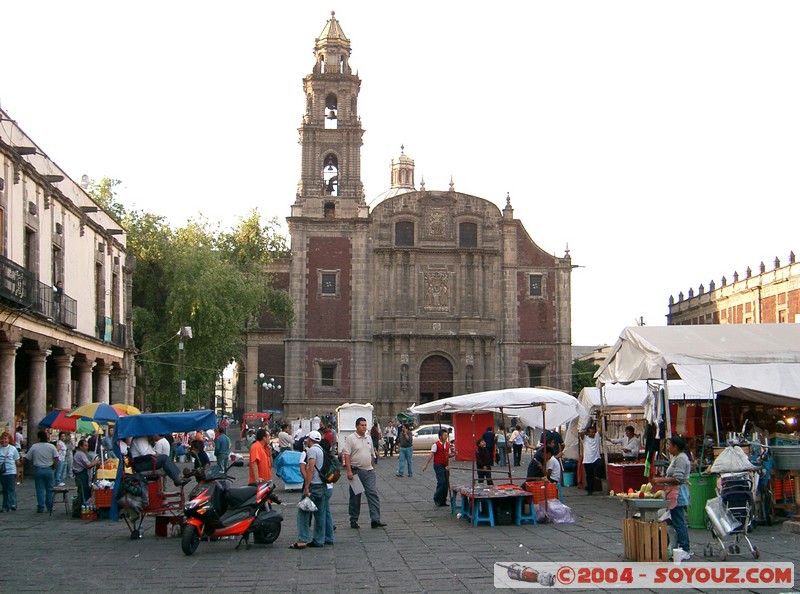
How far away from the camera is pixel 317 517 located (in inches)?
499

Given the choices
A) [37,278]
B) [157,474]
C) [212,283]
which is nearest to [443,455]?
[157,474]

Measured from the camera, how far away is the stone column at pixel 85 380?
31.0m

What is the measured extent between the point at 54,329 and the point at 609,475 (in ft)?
48.6

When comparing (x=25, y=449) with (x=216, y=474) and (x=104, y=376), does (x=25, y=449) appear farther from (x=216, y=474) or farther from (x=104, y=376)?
(x=216, y=474)

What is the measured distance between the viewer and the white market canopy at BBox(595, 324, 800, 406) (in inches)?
581

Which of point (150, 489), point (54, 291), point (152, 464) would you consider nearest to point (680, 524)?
point (150, 489)

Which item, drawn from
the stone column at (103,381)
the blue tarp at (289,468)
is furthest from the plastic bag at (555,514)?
the stone column at (103,381)

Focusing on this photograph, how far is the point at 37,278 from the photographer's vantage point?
83.3ft

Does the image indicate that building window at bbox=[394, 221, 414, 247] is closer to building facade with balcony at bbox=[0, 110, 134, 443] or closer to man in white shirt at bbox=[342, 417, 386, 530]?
building facade with balcony at bbox=[0, 110, 134, 443]

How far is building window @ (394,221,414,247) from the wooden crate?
45.2m

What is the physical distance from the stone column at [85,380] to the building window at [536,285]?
3009cm

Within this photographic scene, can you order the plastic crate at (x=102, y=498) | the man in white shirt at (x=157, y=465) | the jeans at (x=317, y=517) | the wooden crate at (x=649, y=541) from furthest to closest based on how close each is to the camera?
1. the plastic crate at (x=102, y=498)
2. the man in white shirt at (x=157, y=465)
3. the jeans at (x=317, y=517)
4. the wooden crate at (x=649, y=541)

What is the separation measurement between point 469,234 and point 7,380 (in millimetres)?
35434

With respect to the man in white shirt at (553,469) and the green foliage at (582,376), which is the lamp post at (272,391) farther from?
the man in white shirt at (553,469)
